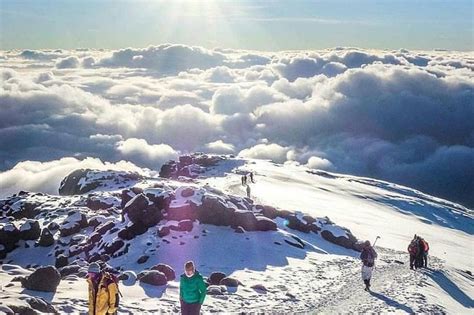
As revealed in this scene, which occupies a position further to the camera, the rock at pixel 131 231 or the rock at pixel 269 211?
the rock at pixel 269 211

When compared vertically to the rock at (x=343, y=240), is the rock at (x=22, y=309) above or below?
above

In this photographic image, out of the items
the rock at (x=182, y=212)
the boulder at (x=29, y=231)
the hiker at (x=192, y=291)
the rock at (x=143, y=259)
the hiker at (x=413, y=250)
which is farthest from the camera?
the boulder at (x=29, y=231)

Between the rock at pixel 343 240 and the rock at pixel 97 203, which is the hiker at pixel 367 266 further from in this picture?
the rock at pixel 97 203

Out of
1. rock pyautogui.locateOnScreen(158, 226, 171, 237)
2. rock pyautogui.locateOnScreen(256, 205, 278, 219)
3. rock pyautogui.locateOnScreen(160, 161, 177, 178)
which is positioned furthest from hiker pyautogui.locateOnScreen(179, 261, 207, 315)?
rock pyautogui.locateOnScreen(160, 161, 177, 178)

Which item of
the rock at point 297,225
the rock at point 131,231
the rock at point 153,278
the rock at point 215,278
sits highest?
the rock at point 153,278

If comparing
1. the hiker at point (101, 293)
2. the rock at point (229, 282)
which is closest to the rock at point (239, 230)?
the rock at point (229, 282)

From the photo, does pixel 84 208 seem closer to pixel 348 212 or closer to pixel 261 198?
pixel 261 198

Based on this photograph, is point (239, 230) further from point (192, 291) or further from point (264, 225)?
point (192, 291)

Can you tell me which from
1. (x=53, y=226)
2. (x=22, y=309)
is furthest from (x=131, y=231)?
(x=22, y=309)
